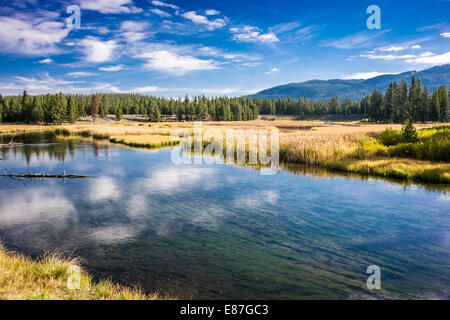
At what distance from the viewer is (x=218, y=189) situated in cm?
1919

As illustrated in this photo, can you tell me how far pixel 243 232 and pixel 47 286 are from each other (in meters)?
7.17

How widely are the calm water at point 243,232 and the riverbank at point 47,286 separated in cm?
116

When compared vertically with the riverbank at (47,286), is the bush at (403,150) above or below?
above

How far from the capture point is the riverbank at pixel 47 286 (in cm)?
639

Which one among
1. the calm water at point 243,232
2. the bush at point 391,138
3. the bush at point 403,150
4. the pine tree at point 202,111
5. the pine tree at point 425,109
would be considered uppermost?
the pine tree at point 202,111

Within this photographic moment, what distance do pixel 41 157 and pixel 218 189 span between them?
24192mm

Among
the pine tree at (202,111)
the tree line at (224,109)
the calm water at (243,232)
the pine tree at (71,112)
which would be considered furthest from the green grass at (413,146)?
the pine tree at (202,111)

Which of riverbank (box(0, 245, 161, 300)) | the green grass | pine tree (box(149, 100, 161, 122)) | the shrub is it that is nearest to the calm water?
riverbank (box(0, 245, 161, 300))

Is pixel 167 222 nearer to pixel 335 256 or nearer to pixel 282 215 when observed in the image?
pixel 282 215

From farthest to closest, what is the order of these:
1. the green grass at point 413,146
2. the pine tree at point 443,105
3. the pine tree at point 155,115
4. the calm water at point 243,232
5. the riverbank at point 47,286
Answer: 1. the pine tree at point 155,115
2. the pine tree at point 443,105
3. the green grass at point 413,146
4. the calm water at point 243,232
5. the riverbank at point 47,286

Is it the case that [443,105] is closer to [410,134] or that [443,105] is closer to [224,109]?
[224,109]

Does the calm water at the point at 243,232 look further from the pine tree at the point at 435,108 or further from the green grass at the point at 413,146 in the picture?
the pine tree at the point at 435,108

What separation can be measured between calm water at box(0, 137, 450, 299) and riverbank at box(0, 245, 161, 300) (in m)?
1.16
